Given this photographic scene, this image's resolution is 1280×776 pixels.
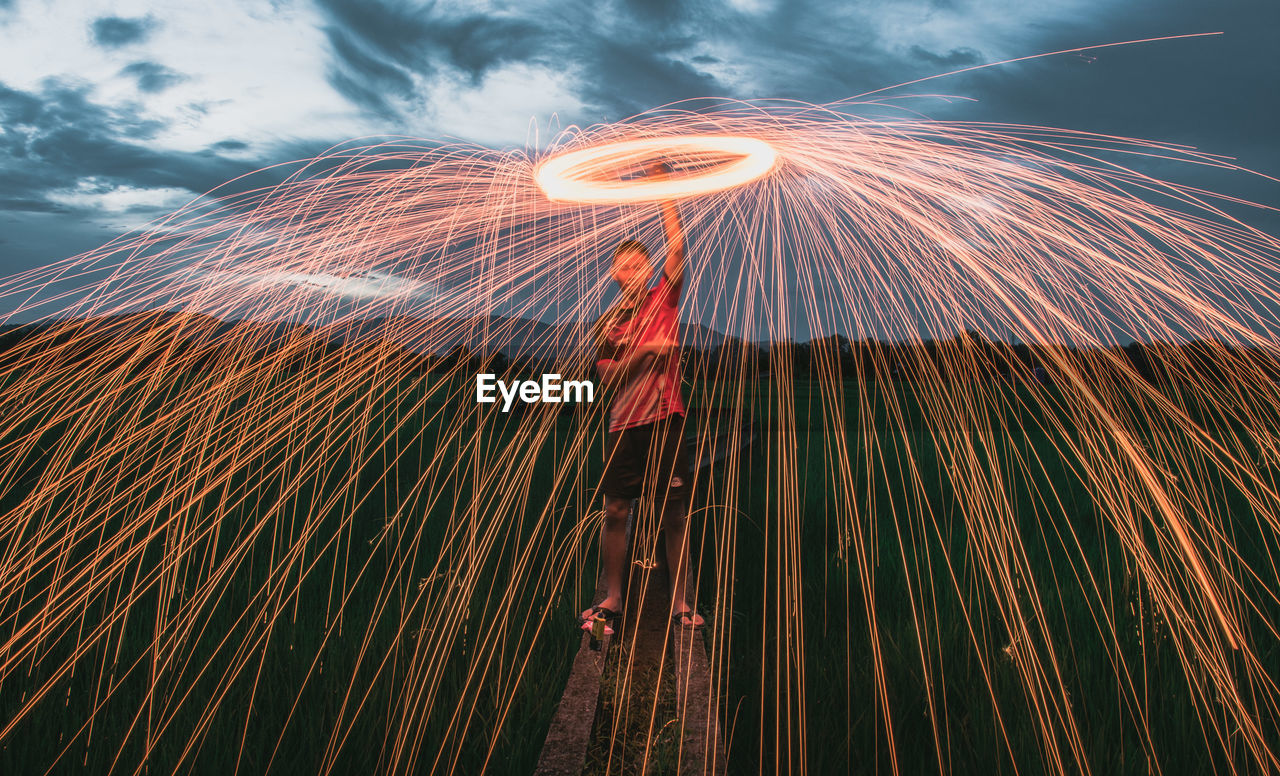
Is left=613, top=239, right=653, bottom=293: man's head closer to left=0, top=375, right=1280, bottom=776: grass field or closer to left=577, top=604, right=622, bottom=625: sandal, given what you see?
left=0, top=375, right=1280, bottom=776: grass field

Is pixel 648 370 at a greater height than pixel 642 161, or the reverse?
pixel 642 161

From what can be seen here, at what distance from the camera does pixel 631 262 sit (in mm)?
3268

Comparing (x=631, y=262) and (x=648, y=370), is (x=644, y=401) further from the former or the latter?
(x=631, y=262)

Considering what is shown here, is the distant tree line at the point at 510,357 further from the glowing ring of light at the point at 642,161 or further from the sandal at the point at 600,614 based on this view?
the sandal at the point at 600,614

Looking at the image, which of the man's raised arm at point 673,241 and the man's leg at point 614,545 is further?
the man's leg at point 614,545

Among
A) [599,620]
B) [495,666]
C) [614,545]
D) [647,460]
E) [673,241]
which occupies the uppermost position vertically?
[673,241]

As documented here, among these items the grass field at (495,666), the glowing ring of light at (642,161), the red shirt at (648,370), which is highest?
the glowing ring of light at (642,161)

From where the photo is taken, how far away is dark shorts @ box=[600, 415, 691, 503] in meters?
3.43

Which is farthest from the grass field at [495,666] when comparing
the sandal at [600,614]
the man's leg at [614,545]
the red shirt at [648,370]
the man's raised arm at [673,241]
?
the man's raised arm at [673,241]

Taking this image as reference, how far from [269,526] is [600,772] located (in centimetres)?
454

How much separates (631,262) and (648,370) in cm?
51

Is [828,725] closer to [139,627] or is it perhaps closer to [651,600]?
[651,600]

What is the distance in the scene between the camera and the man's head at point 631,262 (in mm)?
3229

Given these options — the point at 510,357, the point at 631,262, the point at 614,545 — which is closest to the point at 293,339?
the point at 510,357
